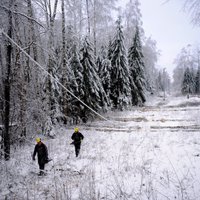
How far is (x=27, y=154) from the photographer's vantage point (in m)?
9.78

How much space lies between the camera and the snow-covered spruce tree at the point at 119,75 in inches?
817

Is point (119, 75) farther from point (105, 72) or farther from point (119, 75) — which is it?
point (105, 72)

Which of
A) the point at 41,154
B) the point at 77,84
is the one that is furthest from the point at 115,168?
the point at 77,84

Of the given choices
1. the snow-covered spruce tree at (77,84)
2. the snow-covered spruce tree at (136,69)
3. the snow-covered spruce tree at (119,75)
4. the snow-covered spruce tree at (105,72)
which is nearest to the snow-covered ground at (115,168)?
the snow-covered spruce tree at (77,84)

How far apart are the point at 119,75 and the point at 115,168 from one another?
14.4 meters

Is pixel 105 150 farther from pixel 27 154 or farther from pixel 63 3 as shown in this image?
pixel 63 3

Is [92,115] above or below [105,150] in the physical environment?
above

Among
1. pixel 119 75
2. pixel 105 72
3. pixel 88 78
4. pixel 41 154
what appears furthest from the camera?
pixel 119 75

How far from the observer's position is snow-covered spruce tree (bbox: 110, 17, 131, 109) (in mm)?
20750

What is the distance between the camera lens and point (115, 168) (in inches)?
311

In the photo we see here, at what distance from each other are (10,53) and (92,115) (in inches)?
415

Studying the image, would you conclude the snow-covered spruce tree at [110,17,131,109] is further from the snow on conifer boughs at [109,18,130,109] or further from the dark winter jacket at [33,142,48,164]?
the dark winter jacket at [33,142,48,164]

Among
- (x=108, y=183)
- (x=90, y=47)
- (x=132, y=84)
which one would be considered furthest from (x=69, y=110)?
(x=132, y=84)

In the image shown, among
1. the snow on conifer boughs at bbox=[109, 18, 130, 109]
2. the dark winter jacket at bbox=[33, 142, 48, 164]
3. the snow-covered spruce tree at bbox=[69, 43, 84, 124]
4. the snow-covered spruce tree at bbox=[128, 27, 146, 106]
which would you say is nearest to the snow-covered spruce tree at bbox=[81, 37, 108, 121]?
the snow-covered spruce tree at bbox=[69, 43, 84, 124]
